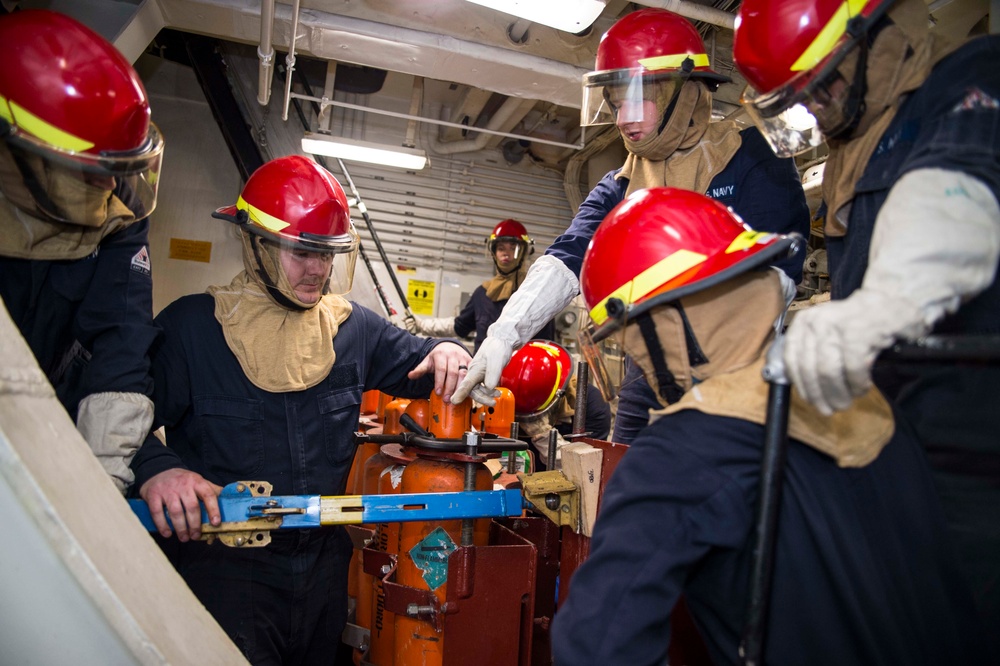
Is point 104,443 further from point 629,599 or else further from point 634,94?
point 634,94

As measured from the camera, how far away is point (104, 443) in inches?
68.9

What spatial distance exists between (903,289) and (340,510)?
1.53 m

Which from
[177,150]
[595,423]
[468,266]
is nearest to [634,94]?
[595,423]

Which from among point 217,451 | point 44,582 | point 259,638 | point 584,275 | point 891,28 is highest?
point 891,28

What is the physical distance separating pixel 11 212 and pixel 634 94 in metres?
2.00

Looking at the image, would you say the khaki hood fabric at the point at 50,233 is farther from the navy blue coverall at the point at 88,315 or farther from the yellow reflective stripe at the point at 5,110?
the yellow reflective stripe at the point at 5,110

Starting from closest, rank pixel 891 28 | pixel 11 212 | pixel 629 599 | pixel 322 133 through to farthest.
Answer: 1. pixel 629 599
2. pixel 891 28
3. pixel 11 212
4. pixel 322 133

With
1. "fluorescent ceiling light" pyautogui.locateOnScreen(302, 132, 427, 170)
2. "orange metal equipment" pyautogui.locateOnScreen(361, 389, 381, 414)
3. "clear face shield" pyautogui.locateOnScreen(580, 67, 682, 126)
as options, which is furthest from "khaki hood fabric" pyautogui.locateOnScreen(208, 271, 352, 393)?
"fluorescent ceiling light" pyautogui.locateOnScreen(302, 132, 427, 170)

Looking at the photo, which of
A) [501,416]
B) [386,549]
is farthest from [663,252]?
[501,416]

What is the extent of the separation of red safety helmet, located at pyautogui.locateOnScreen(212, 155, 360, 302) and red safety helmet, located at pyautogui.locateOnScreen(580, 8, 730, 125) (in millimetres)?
1097

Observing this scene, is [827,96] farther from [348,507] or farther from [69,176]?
[69,176]

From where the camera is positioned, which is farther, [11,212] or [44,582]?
[11,212]

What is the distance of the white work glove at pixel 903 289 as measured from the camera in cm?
99

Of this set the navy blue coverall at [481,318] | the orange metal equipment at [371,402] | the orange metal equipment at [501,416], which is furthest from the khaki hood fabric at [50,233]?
the navy blue coverall at [481,318]
